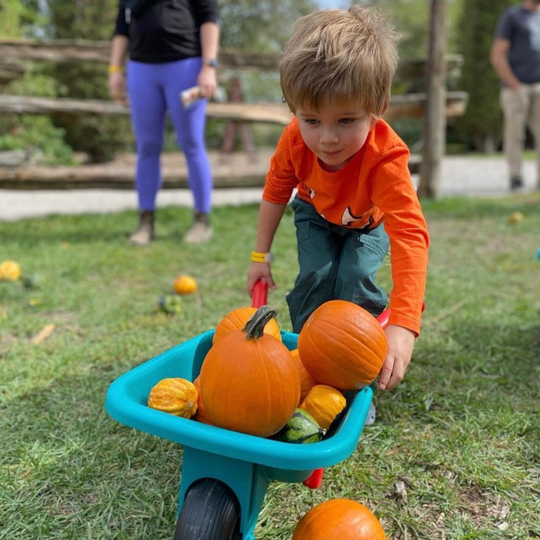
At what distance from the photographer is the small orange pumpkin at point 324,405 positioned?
1271mm

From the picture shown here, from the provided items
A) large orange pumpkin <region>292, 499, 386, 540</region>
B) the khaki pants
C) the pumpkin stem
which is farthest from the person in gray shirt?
large orange pumpkin <region>292, 499, 386, 540</region>

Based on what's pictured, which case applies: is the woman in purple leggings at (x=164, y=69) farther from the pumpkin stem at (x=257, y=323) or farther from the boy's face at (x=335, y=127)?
the pumpkin stem at (x=257, y=323)

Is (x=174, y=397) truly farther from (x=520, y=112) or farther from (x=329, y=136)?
(x=520, y=112)

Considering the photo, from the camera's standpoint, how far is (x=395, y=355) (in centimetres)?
136

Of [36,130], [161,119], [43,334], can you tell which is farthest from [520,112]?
[36,130]

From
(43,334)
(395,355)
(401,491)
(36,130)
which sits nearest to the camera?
(395,355)

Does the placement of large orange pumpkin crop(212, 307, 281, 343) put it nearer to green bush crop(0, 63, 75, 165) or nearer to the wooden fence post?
the wooden fence post

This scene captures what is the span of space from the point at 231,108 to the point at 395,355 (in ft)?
15.5

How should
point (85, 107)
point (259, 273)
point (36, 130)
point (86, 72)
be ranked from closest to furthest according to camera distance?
1. point (259, 273)
2. point (85, 107)
3. point (36, 130)
4. point (86, 72)

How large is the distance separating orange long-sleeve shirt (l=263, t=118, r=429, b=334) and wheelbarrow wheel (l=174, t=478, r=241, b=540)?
58 centimetres

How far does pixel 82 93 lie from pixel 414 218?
9.44m

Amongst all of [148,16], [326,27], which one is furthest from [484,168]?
[326,27]

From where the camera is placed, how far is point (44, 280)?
3182mm

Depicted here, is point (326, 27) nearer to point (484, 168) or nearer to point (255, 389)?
point (255, 389)
